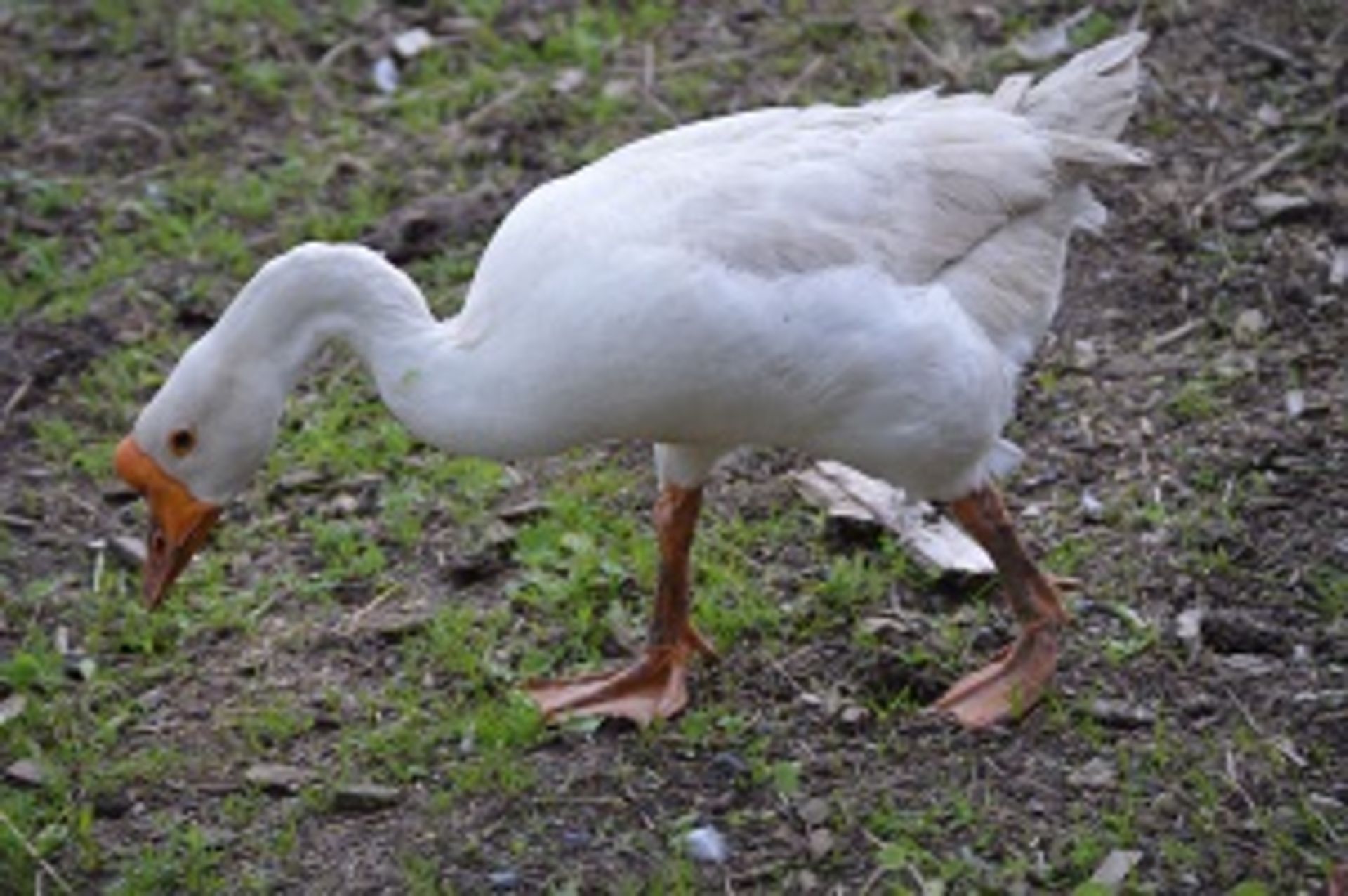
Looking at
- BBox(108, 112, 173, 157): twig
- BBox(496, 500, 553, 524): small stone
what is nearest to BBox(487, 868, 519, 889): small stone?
BBox(496, 500, 553, 524): small stone

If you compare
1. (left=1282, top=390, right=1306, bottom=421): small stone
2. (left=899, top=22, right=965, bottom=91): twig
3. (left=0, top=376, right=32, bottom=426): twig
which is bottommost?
(left=0, top=376, right=32, bottom=426): twig

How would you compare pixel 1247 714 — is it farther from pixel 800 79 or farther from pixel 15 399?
pixel 15 399

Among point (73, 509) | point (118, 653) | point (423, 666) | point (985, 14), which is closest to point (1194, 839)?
point (423, 666)

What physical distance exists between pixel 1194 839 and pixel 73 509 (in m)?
3.52

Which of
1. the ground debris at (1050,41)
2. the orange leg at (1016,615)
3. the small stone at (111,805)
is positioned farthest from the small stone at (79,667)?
the ground debris at (1050,41)

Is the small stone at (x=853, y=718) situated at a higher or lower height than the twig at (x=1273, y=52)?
higher

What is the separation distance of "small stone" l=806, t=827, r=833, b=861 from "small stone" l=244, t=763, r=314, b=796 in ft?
4.14

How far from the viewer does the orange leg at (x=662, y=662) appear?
5.64 meters

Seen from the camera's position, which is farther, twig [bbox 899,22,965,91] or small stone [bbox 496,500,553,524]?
twig [bbox 899,22,965,91]

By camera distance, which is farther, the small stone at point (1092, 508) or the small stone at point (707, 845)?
the small stone at point (1092, 508)

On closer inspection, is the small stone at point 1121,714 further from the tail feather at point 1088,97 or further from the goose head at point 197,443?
the goose head at point 197,443

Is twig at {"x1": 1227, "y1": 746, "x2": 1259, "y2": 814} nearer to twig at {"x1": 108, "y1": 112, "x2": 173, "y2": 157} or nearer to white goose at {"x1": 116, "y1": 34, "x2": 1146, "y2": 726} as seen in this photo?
white goose at {"x1": 116, "y1": 34, "x2": 1146, "y2": 726}

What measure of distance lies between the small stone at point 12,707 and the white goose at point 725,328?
2.21ft

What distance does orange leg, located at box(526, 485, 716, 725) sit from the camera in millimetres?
5641
